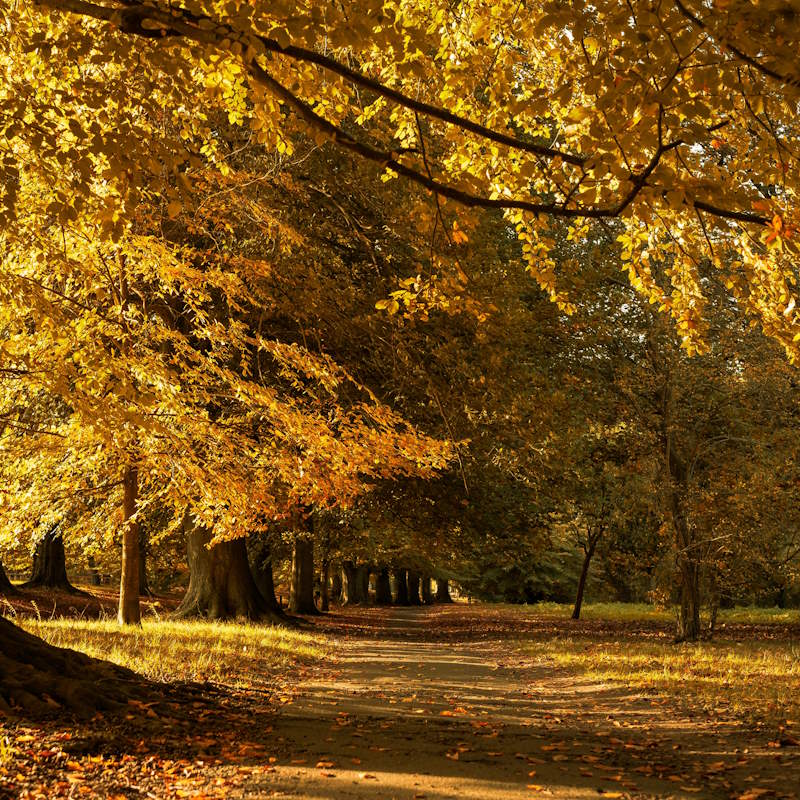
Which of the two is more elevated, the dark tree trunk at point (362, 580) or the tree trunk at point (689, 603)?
the tree trunk at point (689, 603)

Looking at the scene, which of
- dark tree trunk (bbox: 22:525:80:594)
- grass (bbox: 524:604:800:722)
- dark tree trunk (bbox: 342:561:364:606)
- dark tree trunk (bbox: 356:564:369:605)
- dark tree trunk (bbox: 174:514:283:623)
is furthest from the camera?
dark tree trunk (bbox: 356:564:369:605)

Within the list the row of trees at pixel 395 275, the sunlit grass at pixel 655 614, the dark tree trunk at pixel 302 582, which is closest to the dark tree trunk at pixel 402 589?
the sunlit grass at pixel 655 614

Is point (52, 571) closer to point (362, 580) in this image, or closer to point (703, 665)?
point (703, 665)

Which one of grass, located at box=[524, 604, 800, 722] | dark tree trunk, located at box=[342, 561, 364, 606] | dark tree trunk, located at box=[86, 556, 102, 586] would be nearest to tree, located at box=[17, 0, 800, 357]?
grass, located at box=[524, 604, 800, 722]

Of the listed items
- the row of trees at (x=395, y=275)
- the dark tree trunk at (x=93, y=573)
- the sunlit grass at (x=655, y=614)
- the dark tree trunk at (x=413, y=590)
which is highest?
the row of trees at (x=395, y=275)

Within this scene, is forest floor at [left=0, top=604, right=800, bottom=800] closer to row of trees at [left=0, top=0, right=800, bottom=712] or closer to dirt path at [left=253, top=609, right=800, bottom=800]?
dirt path at [left=253, top=609, right=800, bottom=800]

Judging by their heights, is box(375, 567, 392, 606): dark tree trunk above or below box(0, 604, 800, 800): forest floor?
below

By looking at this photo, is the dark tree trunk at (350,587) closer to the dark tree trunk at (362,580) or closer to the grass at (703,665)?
the dark tree trunk at (362,580)

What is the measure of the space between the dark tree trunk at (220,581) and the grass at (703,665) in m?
6.46

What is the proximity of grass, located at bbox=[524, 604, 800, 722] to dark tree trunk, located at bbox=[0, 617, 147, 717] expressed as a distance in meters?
5.97

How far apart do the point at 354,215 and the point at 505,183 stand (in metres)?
5.65

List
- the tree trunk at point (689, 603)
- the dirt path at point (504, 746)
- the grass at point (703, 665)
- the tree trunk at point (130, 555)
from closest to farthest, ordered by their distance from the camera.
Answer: the dirt path at point (504, 746)
the grass at point (703, 665)
the tree trunk at point (130, 555)
the tree trunk at point (689, 603)

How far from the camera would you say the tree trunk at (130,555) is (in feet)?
41.6

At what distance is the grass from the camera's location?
8.95 meters
